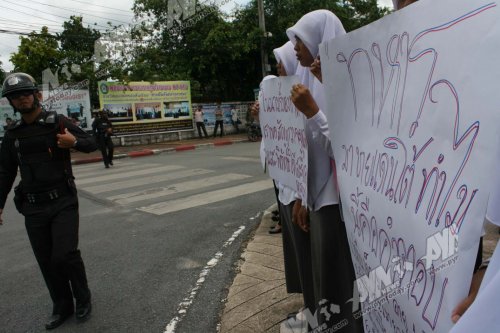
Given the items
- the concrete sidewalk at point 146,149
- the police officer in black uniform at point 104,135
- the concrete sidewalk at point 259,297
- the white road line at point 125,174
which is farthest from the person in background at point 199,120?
the concrete sidewalk at point 259,297

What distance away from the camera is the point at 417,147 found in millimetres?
1170

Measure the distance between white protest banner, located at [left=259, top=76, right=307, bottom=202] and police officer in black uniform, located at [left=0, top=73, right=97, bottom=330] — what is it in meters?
1.48

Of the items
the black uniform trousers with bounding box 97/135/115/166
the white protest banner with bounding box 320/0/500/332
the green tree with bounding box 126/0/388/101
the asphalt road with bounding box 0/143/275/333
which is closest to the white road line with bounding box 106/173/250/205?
the asphalt road with bounding box 0/143/275/333

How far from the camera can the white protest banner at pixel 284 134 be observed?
6.96 feet

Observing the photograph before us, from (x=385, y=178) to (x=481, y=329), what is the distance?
589mm

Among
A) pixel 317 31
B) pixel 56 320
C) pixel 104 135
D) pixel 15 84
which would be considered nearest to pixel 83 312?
pixel 56 320

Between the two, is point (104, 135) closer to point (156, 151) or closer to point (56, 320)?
point (156, 151)

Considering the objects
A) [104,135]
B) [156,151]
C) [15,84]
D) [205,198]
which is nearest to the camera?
[15,84]

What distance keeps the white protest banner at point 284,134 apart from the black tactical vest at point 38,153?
1.59 m

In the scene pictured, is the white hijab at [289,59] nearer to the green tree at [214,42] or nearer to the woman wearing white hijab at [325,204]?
the woman wearing white hijab at [325,204]

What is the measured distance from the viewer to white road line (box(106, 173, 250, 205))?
741cm

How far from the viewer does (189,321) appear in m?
3.07

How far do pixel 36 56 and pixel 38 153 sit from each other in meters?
22.6

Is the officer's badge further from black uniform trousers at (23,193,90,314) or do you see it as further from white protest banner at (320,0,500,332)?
white protest banner at (320,0,500,332)
